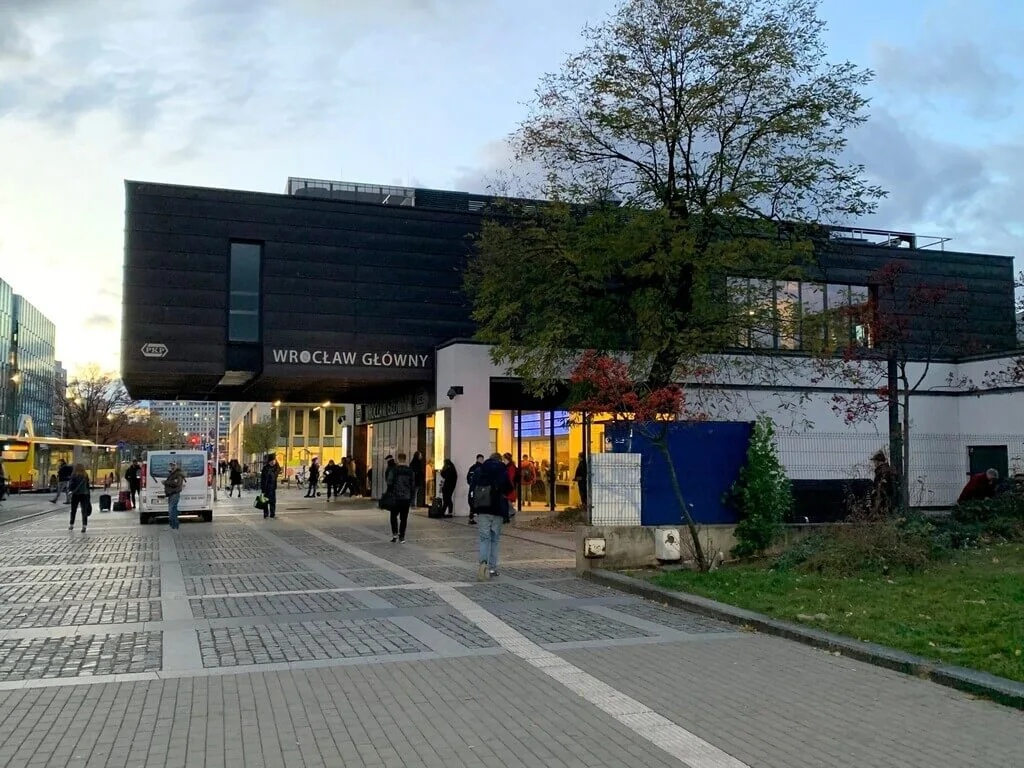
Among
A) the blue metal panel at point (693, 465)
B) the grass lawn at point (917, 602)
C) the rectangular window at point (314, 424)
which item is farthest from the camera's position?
the rectangular window at point (314, 424)

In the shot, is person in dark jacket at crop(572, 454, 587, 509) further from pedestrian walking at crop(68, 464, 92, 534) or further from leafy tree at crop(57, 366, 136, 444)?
leafy tree at crop(57, 366, 136, 444)

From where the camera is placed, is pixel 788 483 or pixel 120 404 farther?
pixel 120 404

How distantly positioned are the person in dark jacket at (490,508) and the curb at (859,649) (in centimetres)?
220

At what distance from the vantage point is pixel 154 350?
26328mm

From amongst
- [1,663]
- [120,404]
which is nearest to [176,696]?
[1,663]

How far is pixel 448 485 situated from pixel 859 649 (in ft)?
60.1

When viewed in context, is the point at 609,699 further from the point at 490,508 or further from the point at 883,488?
the point at 883,488

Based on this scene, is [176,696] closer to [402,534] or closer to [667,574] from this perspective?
[667,574]

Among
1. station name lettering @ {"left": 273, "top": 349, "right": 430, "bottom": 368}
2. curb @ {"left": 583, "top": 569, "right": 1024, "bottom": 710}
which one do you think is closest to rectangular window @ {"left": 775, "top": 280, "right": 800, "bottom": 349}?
curb @ {"left": 583, "top": 569, "right": 1024, "bottom": 710}

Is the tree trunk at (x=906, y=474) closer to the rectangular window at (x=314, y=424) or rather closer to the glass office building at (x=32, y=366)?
the rectangular window at (x=314, y=424)

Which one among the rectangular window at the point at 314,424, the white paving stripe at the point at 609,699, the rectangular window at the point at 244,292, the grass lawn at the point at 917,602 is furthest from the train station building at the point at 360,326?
the rectangular window at the point at 314,424

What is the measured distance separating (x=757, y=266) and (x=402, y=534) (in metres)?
9.39

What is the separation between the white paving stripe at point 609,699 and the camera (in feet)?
17.8

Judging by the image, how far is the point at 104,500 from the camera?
104 ft
